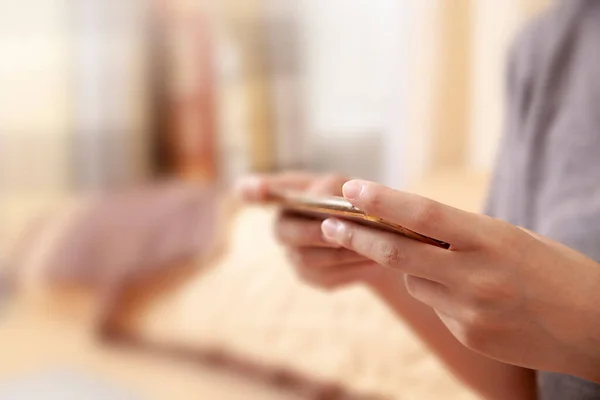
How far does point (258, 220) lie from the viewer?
1073 millimetres

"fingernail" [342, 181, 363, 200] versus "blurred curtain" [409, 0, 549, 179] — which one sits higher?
"blurred curtain" [409, 0, 549, 179]

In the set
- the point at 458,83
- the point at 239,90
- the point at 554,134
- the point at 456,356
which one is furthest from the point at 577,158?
the point at 239,90

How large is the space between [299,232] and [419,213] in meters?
0.18

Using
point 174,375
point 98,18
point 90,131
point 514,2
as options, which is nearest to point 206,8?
point 98,18

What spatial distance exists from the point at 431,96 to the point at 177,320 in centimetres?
58

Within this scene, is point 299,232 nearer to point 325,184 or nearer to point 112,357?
point 325,184

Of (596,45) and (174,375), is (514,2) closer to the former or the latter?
(596,45)

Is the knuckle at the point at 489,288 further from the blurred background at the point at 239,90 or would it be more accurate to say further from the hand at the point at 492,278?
the blurred background at the point at 239,90

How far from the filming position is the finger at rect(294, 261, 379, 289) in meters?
0.48

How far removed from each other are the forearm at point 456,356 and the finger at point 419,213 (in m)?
0.17

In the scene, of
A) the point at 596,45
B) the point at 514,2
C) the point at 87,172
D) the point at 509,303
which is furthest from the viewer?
the point at 87,172

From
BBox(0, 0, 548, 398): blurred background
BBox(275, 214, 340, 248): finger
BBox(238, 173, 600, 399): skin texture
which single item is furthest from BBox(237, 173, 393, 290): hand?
BBox(0, 0, 548, 398): blurred background

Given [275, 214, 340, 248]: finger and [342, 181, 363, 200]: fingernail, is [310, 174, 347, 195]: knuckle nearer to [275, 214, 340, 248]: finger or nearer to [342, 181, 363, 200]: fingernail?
[275, 214, 340, 248]: finger

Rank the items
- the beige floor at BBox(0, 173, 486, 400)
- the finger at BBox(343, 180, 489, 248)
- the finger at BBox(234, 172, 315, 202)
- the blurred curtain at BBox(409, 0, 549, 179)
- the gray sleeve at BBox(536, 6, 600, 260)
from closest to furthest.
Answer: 1. the finger at BBox(343, 180, 489, 248)
2. the gray sleeve at BBox(536, 6, 600, 260)
3. the finger at BBox(234, 172, 315, 202)
4. the beige floor at BBox(0, 173, 486, 400)
5. the blurred curtain at BBox(409, 0, 549, 179)
